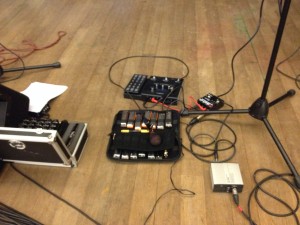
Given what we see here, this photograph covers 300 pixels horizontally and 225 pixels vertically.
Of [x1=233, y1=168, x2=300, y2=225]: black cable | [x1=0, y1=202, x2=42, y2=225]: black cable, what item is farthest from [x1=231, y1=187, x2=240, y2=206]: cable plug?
[x1=0, y1=202, x2=42, y2=225]: black cable

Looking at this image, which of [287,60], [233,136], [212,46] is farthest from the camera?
[212,46]

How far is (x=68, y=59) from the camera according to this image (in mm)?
1679

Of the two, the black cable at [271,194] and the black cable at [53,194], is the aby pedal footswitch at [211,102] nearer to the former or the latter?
the black cable at [271,194]

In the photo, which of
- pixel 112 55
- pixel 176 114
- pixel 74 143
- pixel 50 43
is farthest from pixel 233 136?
pixel 50 43

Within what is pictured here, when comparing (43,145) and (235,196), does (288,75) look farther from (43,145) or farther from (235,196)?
(43,145)

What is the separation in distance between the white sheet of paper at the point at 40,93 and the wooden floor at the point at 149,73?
0.04 metres

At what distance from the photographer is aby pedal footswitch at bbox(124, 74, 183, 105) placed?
132cm

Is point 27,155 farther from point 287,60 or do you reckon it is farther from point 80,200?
point 287,60

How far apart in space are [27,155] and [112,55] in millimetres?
867

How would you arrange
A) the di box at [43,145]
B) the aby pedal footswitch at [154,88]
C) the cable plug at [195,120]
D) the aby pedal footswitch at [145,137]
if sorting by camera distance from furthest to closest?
the aby pedal footswitch at [154,88], the cable plug at [195,120], the aby pedal footswitch at [145,137], the di box at [43,145]

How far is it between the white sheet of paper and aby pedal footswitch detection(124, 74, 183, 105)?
1.16 ft

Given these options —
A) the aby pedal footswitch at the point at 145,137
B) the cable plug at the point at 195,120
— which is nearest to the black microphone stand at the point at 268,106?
the cable plug at the point at 195,120

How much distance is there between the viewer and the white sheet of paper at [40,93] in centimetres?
129

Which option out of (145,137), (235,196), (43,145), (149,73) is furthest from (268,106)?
(43,145)
